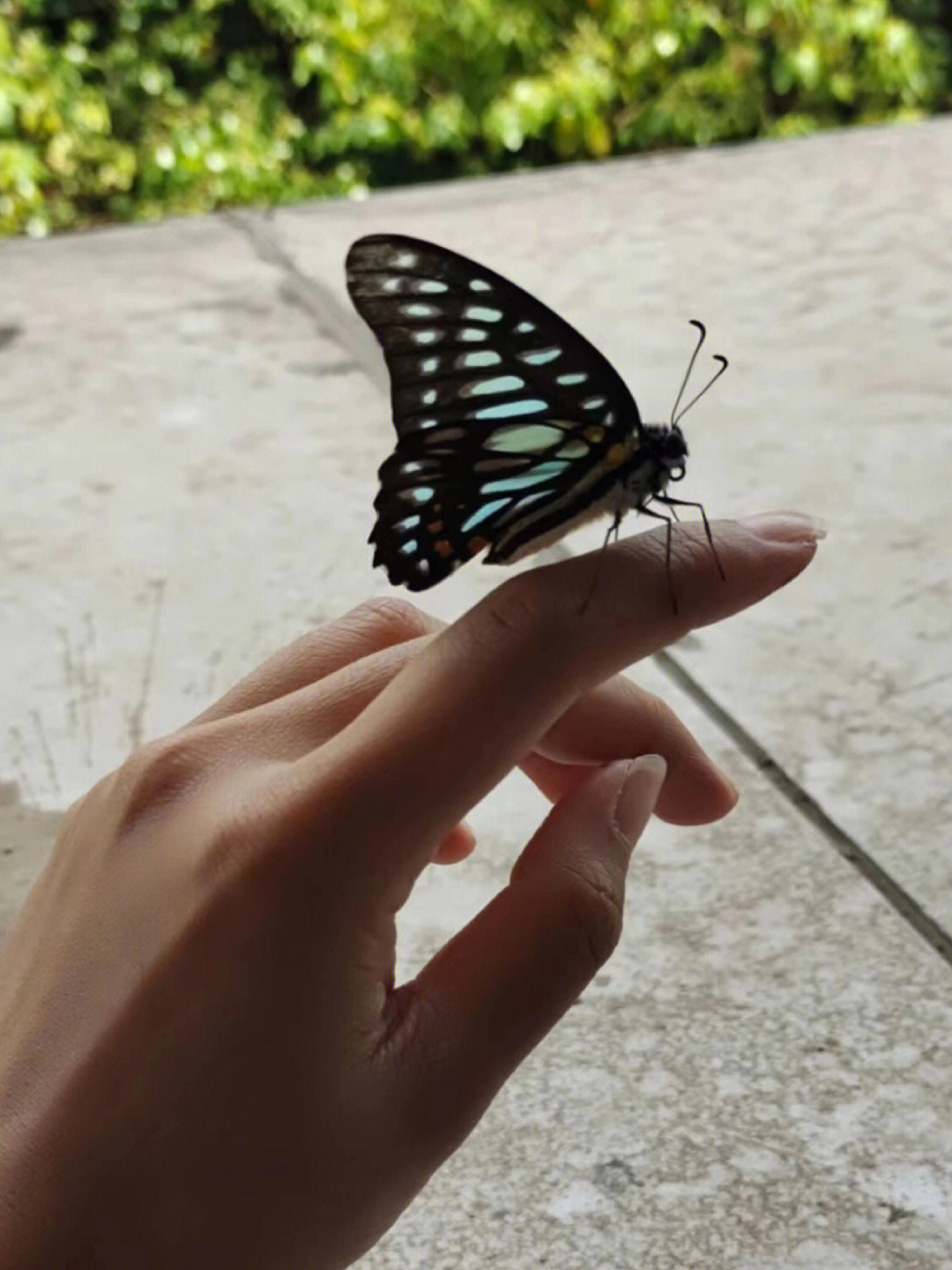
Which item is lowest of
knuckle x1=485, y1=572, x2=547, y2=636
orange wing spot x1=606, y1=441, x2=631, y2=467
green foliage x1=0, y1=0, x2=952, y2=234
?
green foliage x1=0, y1=0, x2=952, y2=234

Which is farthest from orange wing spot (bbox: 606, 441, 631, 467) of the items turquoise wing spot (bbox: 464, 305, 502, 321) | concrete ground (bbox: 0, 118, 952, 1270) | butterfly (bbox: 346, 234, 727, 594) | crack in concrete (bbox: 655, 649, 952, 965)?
crack in concrete (bbox: 655, 649, 952, 965)

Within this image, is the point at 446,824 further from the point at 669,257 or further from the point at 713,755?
the point at 669,257

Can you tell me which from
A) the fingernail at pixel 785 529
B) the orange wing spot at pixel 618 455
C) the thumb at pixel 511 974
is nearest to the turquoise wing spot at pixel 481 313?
the orange wing spot at pixel 618 455

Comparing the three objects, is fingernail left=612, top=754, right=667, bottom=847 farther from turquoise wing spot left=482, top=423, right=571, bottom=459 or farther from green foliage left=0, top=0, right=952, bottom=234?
green foliage left=0, top=0, right=952, bottom=234

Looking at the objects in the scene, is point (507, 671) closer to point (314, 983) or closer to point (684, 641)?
point (314, 983)

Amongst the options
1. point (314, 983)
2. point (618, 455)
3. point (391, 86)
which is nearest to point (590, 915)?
point (314, 983)

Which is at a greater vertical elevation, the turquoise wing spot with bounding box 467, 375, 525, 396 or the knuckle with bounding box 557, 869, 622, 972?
the turquoise wing spot with bounding box 467, 375, 525, 396

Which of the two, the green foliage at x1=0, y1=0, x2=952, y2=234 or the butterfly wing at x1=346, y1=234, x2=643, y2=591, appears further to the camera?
the green foliage at x1=0, y1=0, x2=952, y2=234
